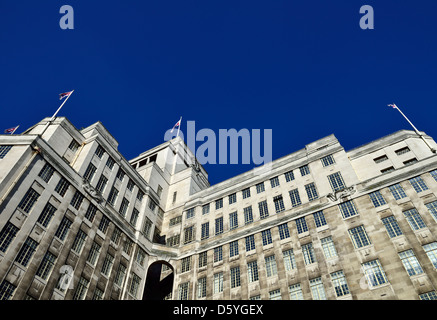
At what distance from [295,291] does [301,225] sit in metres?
8.67

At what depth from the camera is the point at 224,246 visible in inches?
1880

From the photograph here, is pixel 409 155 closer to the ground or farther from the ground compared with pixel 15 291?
farther from the ground

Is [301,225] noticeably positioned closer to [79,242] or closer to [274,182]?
[274,182]

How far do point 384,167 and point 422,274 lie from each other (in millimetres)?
16449

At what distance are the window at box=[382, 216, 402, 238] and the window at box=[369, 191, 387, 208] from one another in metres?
2.29

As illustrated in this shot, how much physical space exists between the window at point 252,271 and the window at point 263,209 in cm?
728

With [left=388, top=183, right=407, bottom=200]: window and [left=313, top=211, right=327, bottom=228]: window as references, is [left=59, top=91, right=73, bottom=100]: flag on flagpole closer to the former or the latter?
[left=313, top=211, right=327, bottom=228]: window

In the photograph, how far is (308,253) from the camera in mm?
40375

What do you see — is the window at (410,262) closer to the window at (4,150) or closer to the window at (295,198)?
the window at (295,198)

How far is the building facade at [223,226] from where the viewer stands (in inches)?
1383

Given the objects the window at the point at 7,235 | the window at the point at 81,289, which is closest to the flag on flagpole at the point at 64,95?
the window at the point at 7,235

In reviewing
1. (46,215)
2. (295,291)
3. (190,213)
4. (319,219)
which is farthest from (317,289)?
(46,215)
